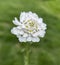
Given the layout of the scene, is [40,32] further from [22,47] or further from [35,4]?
[35,4]

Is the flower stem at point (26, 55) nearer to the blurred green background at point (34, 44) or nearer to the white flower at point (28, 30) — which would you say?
the blurred green background at point (34, 44)

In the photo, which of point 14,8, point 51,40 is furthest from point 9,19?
point 51,40

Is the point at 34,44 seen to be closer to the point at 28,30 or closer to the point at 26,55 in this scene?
the point at 26,55

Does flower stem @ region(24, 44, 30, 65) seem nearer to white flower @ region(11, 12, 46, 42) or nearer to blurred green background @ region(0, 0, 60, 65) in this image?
blurred green background @ region(0, 0, 60, 65)

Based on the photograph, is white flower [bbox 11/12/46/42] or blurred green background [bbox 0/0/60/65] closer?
white flower [bbox 11/12/46/42]

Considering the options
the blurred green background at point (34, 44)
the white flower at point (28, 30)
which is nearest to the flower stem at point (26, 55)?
the blurred green background at point (34, 44)

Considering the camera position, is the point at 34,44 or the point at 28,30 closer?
the point at 28,30

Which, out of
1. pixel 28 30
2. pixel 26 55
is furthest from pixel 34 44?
pixel 28 30

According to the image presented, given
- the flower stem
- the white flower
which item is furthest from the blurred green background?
the white flower

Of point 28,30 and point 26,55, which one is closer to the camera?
point 28,30
